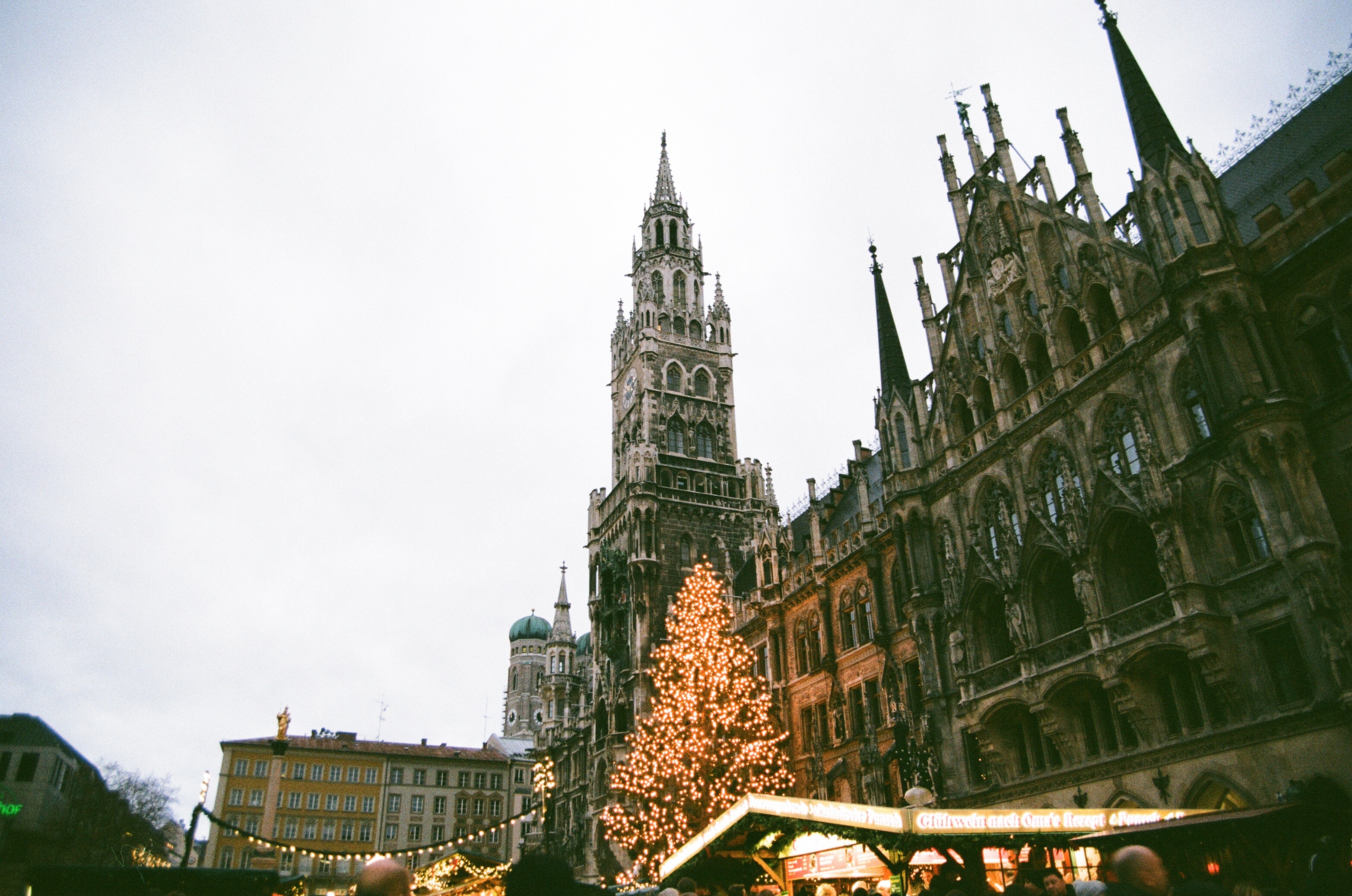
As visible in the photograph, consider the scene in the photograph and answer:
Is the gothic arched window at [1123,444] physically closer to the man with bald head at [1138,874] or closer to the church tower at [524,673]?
the man with bald head at [1138,874]

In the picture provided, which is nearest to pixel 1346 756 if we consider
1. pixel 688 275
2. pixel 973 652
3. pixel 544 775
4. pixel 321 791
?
pixel 973 652

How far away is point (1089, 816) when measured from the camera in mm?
14195

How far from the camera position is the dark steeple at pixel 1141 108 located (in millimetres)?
23734

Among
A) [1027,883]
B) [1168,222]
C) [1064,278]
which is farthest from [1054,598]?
[1027,883]

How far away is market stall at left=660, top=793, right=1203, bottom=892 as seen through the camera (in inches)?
531

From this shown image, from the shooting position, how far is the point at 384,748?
82.0 meters

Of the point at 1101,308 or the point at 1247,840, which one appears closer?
the point at 1247,840

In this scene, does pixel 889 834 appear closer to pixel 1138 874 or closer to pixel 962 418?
pixel 1138 874

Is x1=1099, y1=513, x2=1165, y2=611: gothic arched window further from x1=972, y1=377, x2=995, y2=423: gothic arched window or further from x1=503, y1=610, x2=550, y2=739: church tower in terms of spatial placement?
x1=503, y1=610, x2=550, y2=739: church tower

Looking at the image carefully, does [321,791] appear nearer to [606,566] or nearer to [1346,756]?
[606,566]

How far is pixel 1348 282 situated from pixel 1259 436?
160 inches

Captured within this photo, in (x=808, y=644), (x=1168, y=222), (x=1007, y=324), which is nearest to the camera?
(x=1168, y=222)

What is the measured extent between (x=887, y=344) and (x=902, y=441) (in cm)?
500

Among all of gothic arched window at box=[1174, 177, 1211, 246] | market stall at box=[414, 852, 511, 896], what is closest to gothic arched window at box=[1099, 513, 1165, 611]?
gothic arched window at box=[1174, 177, 1211, 246]
